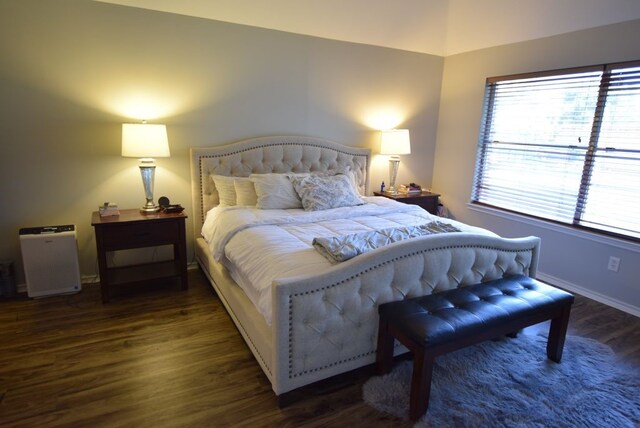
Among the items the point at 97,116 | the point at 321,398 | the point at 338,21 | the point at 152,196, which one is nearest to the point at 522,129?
the point at 338,21

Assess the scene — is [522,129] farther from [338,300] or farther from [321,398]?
[321,398]

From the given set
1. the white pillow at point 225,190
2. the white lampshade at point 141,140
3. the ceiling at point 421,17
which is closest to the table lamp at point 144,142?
the white lampshade at point 141,140

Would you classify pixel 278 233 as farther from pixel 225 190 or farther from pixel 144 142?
pixel 144 142

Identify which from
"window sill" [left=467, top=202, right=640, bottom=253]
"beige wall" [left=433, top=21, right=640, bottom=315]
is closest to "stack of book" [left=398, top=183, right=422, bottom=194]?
"beige wall" [left=433, top=21, right=640, bottom=315]

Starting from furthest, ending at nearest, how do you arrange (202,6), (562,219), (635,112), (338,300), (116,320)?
1. (562,219)
2. (202,6)
3. (635,112)
4. (116,320)
5. (338,300)

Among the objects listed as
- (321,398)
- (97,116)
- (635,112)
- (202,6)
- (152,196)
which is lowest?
(321,398)

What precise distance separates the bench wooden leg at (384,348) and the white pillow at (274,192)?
5.31 ft

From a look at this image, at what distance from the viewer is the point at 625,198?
3174 millimetres

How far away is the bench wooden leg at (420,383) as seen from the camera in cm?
182

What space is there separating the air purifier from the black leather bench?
2.53 meters

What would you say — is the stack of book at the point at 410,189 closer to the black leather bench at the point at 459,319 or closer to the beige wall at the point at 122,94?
the beige wall at the point at 122,94

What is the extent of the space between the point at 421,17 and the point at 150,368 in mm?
4260

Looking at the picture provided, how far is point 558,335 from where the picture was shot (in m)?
2.38

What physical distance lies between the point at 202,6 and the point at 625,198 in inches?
155
